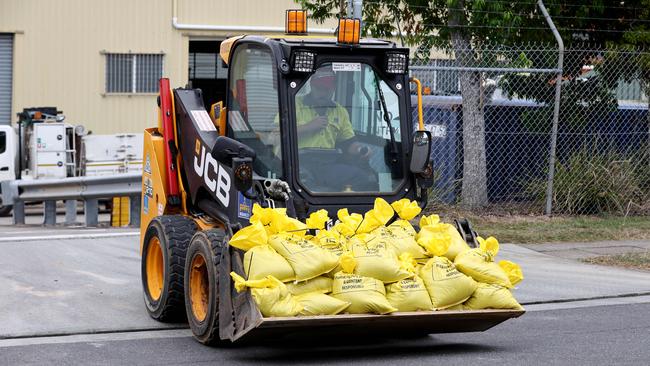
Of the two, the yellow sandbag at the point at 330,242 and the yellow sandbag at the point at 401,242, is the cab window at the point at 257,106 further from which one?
the yellow sandbag at the point at 401,242

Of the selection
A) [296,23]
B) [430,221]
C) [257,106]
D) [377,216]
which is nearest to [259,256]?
[377,216]

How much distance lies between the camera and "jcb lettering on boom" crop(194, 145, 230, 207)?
27.8 ft

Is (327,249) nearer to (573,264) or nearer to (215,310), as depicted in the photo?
(215,310)

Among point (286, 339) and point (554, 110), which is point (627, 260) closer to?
point (554, 110)

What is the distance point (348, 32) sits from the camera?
27.4 ft

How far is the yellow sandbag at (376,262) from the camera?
7465mm

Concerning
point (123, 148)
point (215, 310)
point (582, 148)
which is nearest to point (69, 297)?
point (215, 310)

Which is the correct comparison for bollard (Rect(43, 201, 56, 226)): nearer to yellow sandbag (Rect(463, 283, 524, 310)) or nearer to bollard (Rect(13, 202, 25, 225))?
bollard (Rect(13, 202, 25, 225))

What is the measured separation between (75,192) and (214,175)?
965 centimetres

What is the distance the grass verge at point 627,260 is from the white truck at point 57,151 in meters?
13.6

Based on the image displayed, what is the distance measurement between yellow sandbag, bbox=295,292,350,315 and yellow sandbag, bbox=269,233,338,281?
128 millimetres

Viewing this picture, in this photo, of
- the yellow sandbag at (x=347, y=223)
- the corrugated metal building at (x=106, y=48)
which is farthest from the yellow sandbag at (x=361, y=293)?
the corrugated metal building at (x=106, y=48)

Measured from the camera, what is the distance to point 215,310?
25.1 ft

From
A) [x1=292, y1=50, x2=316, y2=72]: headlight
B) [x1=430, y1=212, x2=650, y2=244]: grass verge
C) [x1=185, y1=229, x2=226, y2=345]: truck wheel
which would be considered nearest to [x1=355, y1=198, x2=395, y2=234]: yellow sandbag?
[x1=185, y1=229, x2=226, y2=345]: truck wheel
